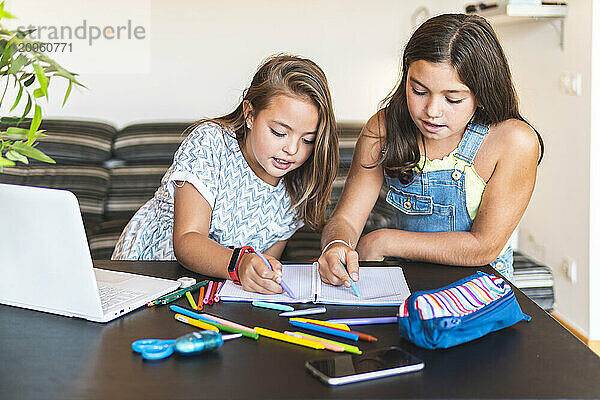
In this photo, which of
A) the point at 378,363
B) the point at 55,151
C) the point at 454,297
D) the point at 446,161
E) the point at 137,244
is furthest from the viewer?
the point at 55,151

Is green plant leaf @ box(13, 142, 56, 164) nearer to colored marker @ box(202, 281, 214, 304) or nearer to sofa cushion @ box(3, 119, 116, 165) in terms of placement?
colored marker @ box(202, 281, 214, 304)

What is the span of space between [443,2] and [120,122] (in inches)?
70.8

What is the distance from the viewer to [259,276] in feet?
3.86

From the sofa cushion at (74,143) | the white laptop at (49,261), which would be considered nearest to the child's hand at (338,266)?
the white laptop at (49,261)

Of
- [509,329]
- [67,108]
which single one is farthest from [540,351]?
[67,108]

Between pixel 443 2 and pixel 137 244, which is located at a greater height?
pixel 443 2

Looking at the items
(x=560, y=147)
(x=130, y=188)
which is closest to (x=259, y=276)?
(x=130, y=188)

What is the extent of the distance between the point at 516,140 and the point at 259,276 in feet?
2.21

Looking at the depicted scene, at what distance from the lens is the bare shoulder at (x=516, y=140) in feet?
4.86

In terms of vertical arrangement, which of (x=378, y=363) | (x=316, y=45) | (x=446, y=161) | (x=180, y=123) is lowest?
(x=378, y=363)

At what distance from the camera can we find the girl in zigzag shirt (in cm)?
150

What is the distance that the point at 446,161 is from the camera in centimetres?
155

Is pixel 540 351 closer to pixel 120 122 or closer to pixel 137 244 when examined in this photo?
pixel 137 244

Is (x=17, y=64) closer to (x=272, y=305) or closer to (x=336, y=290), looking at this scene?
(x=272, y=305)
